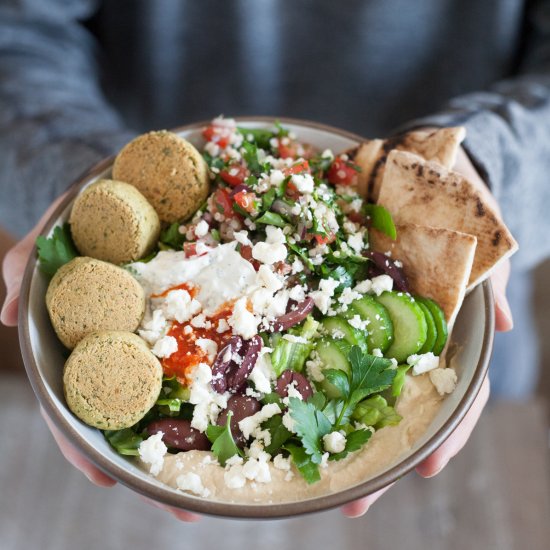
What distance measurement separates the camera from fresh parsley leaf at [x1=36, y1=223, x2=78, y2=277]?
1686 millimetres

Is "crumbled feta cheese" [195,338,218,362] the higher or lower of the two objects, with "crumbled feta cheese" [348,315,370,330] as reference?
lower

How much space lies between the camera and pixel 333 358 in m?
1.58

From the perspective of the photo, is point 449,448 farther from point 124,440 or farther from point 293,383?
point 124,440

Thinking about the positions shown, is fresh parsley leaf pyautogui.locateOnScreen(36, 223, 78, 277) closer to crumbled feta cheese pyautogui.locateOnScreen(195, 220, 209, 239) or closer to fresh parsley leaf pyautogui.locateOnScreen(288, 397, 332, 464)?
crumbled feta cheese pyautogui.locateOnScreen(195, 220, 209, 239)

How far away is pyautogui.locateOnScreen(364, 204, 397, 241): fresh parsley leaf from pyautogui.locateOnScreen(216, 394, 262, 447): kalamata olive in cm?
57

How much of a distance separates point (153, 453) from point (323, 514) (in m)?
2.14

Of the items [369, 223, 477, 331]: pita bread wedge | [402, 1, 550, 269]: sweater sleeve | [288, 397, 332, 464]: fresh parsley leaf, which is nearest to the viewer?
[288, 397, 332, 464]: fresh parsley leaf

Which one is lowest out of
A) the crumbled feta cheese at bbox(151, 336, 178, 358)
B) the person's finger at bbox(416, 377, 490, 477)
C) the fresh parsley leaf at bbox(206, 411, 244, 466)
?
the person's finger at bbox(416, 377, 490, 477)

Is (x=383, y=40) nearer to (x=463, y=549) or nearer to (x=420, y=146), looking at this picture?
(x=420, y=146)

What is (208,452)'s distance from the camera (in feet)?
4.92

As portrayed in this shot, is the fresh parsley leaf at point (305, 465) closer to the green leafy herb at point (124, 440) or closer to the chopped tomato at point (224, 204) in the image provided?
the green leafy herb at point (124, 440)

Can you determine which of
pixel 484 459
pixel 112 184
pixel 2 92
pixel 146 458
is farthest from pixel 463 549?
pixel 2 92

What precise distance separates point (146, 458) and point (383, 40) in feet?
5.71

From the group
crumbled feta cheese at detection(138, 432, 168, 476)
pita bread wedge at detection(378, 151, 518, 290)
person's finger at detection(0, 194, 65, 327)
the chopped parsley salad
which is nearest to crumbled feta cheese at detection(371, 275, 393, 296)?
the chopped parsley salad
